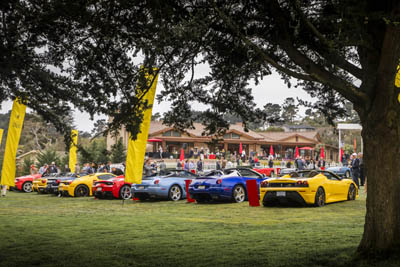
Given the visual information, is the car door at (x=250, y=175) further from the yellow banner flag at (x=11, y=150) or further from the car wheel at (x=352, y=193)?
the yellow banner flag at (x=11, y=150)

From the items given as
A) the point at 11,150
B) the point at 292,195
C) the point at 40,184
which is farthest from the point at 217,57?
the point at 40,184

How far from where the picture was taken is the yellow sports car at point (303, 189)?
44.9 feet

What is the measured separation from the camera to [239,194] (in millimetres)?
16344

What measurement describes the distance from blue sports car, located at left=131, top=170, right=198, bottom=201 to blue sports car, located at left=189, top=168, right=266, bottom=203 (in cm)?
141

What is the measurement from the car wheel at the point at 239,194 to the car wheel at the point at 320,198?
3324mm

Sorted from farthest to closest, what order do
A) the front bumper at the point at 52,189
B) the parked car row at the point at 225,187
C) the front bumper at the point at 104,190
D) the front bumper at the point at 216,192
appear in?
the front bumper at the point at 52,189 < the front bumper at the point at 104,190 < the front bumper at the point at 216,192 < the parked car row at the point at 225,187

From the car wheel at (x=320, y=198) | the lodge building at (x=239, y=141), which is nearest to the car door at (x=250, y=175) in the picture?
the car wheel at (x=320, y=198)

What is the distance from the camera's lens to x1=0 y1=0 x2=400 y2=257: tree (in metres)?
5.71

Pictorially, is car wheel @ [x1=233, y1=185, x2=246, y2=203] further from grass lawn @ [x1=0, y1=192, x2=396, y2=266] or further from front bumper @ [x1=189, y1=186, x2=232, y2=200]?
grass lawn @ [x1=0, y1=192, x2=396, y2=266]

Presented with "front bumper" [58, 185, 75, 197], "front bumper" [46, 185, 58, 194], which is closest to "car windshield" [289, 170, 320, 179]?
"front bumper" [58, 185, 75, 197]

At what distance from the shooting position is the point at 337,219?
10.9 metres

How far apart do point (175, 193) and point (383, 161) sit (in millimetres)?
12885

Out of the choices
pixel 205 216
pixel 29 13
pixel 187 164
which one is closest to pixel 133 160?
pixel 205 216

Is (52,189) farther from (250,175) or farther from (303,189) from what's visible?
(303,189)
